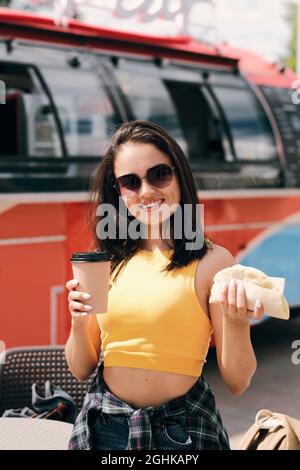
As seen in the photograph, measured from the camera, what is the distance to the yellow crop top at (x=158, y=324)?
1651 millimetres

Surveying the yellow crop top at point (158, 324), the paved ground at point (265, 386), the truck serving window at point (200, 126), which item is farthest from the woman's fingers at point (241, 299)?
the truck serving window at point (200, 126)

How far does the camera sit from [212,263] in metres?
1.72

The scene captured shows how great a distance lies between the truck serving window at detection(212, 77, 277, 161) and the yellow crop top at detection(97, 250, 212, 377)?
405cm

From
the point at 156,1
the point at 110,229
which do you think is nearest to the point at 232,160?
the point at 156,1

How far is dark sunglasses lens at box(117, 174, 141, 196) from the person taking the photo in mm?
1740

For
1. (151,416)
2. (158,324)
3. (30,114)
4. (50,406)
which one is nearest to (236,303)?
(158,324)

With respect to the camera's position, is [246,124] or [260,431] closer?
[260,431]

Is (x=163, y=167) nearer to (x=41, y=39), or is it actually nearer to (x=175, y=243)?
→ (x=175, y=243)

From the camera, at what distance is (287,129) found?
5984 millimetres

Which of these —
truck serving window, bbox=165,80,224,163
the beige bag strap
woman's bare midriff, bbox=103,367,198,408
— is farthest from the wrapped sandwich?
truck serving window, bbox=165,80,224,163

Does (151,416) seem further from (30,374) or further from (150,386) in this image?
(30,374)

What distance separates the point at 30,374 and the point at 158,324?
1020 mm

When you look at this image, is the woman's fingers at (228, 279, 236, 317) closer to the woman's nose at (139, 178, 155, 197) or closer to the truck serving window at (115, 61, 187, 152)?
the woman's nose at (139, 178, 155, 197)
